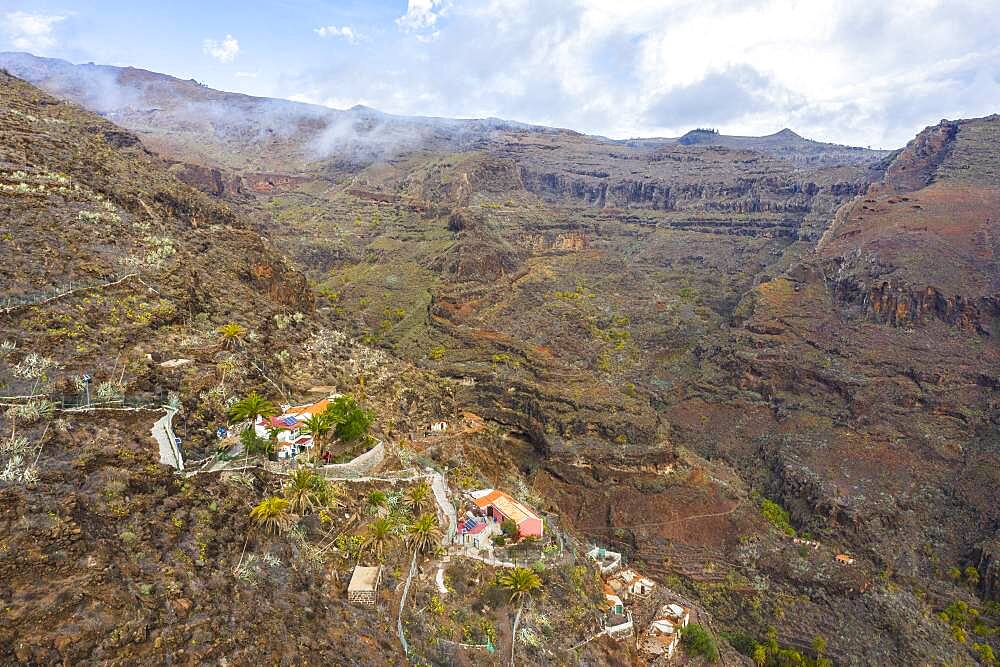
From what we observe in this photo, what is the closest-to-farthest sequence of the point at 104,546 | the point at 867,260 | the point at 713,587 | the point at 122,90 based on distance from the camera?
the point at 104,546 < the point at 713,587 < the point at 867,260 < the point at 122,90

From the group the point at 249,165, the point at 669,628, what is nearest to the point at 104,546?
the point at 669,628

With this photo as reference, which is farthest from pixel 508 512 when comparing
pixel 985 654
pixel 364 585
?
pixel 985 654

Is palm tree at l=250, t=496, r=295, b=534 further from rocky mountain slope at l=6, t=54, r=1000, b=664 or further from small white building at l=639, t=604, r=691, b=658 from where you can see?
rocky mountain slope at l=6, t=54, r=1000, b=664

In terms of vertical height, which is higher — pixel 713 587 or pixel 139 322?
pixel 139 322

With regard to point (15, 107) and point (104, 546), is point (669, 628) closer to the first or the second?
point (104, 546)

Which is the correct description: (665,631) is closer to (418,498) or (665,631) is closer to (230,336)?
(418,498)

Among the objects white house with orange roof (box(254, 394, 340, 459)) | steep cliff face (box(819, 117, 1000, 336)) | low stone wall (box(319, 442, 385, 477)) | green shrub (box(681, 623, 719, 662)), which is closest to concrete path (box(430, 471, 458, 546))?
low stone wall (box(319, 442, 385, 477))
